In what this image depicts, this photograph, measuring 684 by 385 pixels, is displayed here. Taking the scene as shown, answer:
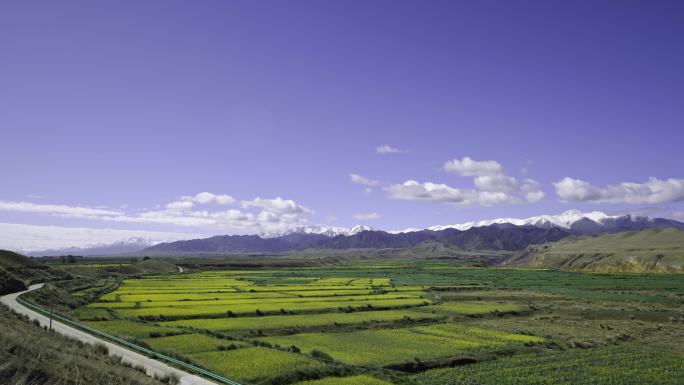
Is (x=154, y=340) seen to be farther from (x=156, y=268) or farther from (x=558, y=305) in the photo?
(x=156, y=268)

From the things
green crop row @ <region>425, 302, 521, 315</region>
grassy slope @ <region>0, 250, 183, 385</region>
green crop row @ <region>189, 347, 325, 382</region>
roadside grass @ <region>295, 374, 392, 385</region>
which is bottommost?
green crop row @ <region>425, 302, 521, 315</region>

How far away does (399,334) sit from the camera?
4006cm

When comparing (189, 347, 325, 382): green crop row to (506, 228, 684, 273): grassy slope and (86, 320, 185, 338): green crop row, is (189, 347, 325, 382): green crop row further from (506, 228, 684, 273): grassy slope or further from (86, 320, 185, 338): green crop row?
(506, 228, 684, 273): grassy slope

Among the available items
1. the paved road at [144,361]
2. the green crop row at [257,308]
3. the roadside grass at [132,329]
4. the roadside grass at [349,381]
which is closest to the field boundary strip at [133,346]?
the paved road at [144,361]

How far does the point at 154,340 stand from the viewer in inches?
1350

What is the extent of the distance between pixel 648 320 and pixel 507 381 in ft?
111

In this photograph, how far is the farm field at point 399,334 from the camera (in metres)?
27.3

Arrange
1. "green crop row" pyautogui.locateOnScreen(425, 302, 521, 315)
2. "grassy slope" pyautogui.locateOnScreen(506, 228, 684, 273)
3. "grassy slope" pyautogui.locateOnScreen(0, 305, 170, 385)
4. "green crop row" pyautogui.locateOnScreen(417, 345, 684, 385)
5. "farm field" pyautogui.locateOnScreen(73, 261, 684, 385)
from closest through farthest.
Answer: "grassy slope" pyautogui.locateOnScreen(0, 305, 170, 385)
"green crop row" pyautogui.locateOnScreen(417, 345, 684, 385)
"farm field" pyautogui.locateOnScreen(73, 261, 684, 385)
"green crop row" pyautogui.locateOnScreen(425, 302, 521, 315)
"grassy slope" pyautogui.locateOnScreen(506, 228, 684, 273)

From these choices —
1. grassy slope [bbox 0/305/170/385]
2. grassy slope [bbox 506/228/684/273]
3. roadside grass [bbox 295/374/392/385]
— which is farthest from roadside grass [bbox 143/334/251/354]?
grassy slope [bbox 506/228/684/273]

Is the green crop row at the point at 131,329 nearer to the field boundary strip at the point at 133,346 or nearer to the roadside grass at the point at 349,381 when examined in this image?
the field boundary strip at the point at 133,346

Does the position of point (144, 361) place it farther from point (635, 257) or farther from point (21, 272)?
point (635, 257)

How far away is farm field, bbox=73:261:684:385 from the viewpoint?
89.5 ft

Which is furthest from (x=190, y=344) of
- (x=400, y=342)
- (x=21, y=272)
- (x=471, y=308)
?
(x=21, y=272)

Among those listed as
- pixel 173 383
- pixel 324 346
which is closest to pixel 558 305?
pixel 324 346
